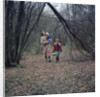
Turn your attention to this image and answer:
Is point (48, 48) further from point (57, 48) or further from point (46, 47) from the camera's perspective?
point (57, 48)

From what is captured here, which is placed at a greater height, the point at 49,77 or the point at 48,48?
the point at 48,48

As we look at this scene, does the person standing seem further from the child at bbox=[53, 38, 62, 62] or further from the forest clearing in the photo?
the child at bbox=[53, 38, 62, 62]

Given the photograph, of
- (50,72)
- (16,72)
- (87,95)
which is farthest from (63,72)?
(16,72)

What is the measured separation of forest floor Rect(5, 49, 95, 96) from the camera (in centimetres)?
358

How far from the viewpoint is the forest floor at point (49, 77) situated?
3580 mm

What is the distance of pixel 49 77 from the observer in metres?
3.74

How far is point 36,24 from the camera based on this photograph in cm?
371

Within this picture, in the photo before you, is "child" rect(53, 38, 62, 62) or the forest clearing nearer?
the forest clearing

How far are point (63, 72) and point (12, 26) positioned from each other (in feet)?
5.12

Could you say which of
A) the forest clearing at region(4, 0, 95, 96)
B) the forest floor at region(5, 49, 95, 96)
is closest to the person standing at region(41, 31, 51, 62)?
the forest clearing at region(4, 0, 95, 96)

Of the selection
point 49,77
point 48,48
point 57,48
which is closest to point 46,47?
point 48,48

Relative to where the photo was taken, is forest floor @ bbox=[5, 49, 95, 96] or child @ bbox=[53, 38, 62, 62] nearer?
forest floor @ bbox=[5, 49, 95, 96]

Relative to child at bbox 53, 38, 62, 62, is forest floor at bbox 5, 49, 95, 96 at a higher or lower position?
lower

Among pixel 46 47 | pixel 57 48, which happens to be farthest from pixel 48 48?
pixel 57 48
